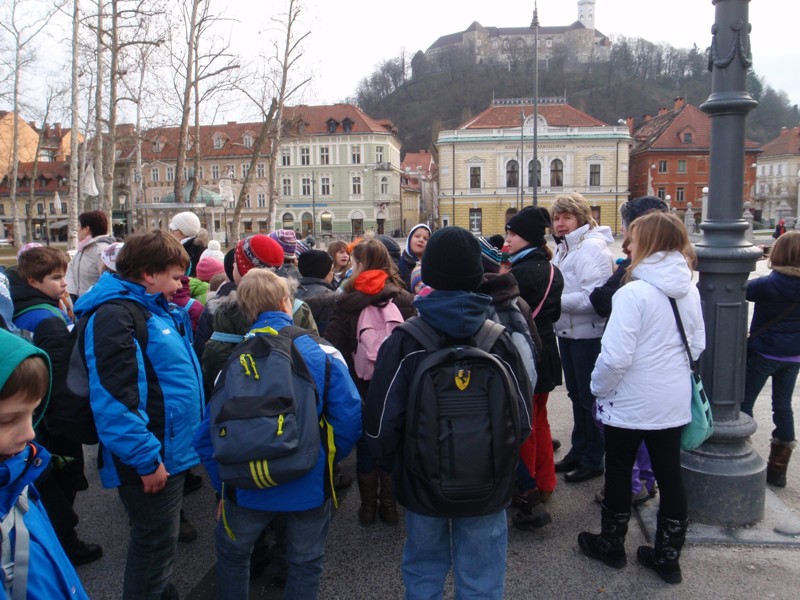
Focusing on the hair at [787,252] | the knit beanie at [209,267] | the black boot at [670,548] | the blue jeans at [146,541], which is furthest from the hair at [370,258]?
the hair at [787,252]

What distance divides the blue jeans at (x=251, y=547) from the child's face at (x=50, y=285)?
78.8 inches

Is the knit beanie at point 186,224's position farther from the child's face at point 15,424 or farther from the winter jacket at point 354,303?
the child's face at point 15,424

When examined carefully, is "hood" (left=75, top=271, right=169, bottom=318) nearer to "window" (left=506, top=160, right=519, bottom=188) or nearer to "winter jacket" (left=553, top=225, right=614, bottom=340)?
"winter jacket" (left=553, top=225, right=614, bottom=340)

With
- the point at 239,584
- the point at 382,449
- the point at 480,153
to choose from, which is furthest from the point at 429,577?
the point at 480,153

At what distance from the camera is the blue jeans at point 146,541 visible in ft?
8.80

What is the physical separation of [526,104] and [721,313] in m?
67.7

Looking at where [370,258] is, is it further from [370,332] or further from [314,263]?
[314,263]

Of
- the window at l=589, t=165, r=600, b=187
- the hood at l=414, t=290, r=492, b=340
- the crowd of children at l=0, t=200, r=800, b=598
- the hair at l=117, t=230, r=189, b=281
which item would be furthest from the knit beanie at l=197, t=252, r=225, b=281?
the window at l=589, t=165, r=600, b=187

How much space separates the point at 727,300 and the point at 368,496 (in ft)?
8.92

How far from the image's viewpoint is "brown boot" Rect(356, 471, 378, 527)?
12.9 feet

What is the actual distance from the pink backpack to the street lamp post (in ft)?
6.89

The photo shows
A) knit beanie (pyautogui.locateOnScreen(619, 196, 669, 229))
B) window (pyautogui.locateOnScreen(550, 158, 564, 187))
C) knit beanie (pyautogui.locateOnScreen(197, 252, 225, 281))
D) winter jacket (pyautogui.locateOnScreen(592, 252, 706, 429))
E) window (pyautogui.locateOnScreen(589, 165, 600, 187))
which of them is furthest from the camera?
window (pyautogui.locateOnScreen(550, 158, 564, 187))

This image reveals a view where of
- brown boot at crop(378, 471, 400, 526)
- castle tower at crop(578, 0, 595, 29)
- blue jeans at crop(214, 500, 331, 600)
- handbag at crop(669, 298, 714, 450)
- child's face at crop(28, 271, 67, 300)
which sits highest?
castle tower at crop(578, 0, 595, 29)

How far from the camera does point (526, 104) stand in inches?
2613
